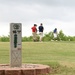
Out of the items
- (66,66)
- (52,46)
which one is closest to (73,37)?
(52,46)

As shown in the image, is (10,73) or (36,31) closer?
(10,73)

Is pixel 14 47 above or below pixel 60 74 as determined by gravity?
above

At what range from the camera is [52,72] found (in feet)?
50.2

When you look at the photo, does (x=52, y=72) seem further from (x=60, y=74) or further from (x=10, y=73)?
(x=10, y=73)

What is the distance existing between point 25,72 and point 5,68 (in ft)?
2.85

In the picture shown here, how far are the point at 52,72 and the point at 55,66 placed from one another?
125cm

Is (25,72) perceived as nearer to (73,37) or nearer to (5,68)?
(5,68)

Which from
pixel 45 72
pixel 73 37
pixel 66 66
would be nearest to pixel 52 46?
pixel 66 66

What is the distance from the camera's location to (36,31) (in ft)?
111

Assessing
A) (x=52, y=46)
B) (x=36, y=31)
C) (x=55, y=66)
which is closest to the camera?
(x=55, y=66)

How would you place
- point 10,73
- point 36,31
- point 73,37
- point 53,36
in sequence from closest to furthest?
point 10,73
point 36,31
point 53,36
point 73,37

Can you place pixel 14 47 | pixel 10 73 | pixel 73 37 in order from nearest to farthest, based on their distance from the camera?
1. pixel 10 73
2. pixel 14 47
3. pixel 73 37

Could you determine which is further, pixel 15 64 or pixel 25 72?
pixel 15 64

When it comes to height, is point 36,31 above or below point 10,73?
above
